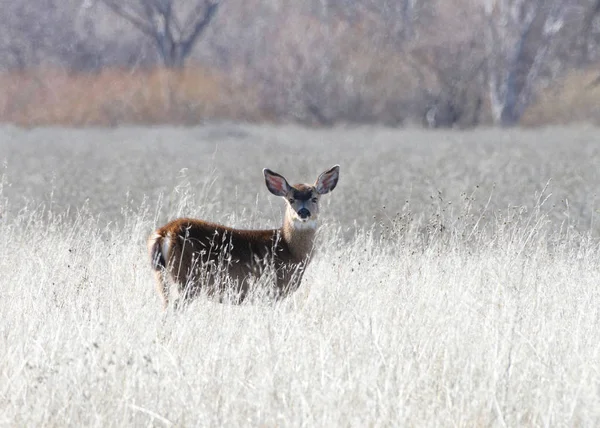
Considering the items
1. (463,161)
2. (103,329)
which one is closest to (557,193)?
(463,161)

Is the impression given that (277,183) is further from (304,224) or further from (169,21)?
(169,21)

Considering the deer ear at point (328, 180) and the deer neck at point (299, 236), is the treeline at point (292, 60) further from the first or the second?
the deer neck at point (299, 236)

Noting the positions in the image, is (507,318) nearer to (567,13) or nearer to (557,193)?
(557,193)

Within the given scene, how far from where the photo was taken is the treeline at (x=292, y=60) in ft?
80.1

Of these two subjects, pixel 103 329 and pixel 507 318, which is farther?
pixel 507 318

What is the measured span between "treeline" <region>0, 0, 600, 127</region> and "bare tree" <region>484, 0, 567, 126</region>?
0.14 feet

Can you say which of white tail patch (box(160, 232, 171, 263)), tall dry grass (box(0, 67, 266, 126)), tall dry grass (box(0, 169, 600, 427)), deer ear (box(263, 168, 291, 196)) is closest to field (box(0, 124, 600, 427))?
tall dry grass (box(0, 169, 600, 427))

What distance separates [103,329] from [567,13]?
94.2 ft

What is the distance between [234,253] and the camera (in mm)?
6055

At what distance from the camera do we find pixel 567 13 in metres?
31.8

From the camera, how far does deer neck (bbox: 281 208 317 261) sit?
633cm

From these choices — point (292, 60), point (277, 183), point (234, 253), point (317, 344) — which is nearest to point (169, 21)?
point (292, 60)

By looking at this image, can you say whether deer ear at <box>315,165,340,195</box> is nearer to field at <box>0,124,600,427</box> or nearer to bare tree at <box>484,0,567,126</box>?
field at <box>0,124,600,427</box>

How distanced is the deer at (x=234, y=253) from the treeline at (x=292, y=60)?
56.6 ft
